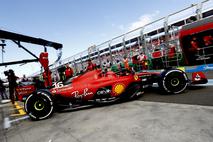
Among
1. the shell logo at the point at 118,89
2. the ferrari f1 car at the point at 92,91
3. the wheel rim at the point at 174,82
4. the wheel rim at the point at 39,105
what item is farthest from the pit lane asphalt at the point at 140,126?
the shell logo at the point at 118,89

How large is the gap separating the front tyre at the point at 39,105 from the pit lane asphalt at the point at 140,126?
1.01 feet

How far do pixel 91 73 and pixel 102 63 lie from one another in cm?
1078

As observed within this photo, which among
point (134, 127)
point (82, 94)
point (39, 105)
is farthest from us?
point (82, 94)

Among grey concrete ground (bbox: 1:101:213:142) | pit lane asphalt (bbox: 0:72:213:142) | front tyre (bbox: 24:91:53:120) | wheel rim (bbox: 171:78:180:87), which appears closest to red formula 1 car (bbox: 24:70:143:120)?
front tyre (bbox: 24:91:53:120)

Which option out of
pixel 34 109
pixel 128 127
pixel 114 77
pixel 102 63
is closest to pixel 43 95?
pixel 34 109

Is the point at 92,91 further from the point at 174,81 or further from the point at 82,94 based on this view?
the point at 174,81

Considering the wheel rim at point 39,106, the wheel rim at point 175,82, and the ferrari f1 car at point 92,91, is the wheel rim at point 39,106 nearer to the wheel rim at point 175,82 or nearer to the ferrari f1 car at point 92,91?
the ferrari f1 car at point 92,91

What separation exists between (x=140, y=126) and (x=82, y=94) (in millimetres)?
2482

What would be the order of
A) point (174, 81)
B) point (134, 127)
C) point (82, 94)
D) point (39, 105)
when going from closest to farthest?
point (134, 127), point (39, 105), point (82, 94), point (174, 81)

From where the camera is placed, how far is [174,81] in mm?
5773

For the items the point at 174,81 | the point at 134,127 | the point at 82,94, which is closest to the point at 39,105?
the point at 82,94

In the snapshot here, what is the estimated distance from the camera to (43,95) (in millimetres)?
5398

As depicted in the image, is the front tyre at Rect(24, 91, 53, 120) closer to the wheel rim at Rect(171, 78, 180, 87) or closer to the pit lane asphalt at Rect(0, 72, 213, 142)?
the pit lane asphalt at Rect(0, 72, 213, 142)

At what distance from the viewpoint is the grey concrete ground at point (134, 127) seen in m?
2.94
